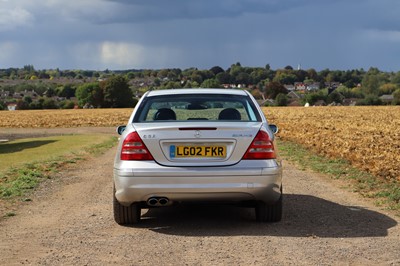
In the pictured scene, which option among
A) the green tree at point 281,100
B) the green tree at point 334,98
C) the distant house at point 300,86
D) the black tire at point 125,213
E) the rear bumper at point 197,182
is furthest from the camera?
the distant house at point 300,86

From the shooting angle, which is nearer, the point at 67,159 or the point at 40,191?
the point at 40,191

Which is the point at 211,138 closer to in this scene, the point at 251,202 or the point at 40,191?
the point at 251,202

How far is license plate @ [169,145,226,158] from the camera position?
6.68 meters

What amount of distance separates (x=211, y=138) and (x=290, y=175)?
20.5ft

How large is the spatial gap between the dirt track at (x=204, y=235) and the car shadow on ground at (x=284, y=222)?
0.04 feet

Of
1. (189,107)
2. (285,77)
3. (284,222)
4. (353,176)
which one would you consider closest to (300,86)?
(285,77)

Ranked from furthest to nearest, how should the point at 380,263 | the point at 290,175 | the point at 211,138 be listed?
1. the point at 290,175
2. the point at 211,138
3. the point at 380,263

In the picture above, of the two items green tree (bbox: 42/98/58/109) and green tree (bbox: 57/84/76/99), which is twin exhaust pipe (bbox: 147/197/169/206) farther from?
green tree (bbox: 57/84/76/99)

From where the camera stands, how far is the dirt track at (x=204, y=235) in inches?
222

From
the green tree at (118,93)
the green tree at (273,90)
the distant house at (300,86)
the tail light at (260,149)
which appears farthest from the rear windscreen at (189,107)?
the distant house at (300,86)

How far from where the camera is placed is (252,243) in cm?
621

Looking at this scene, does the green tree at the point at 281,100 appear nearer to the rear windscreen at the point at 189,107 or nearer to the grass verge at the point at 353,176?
the grass verge at the point at 353,176

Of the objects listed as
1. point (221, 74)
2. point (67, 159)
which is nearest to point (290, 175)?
point (67, 159)

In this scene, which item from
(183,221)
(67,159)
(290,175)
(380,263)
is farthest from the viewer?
(67,159)
